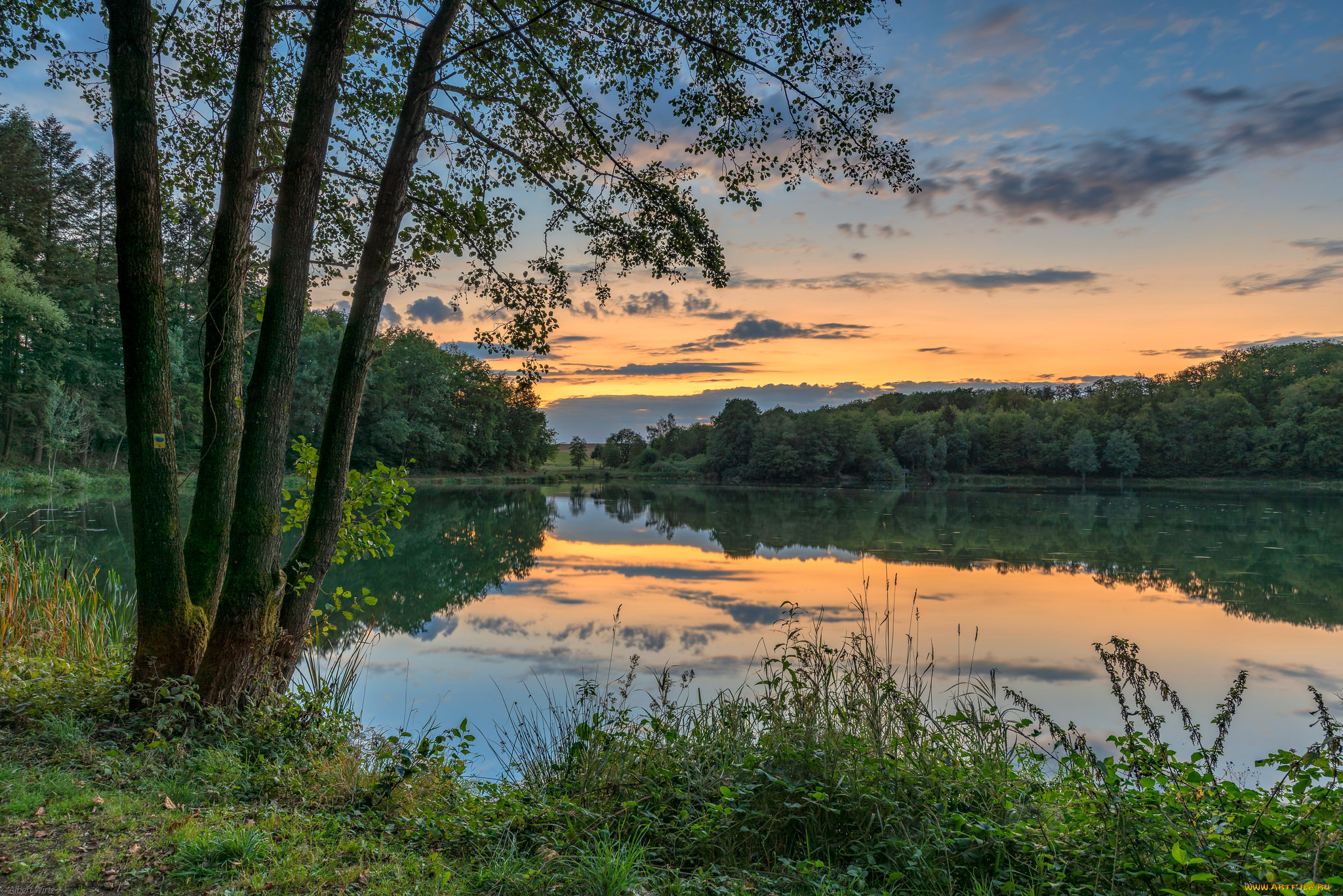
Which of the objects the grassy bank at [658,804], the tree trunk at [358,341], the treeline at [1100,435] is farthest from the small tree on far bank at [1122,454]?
the tree trunk at [358,341]

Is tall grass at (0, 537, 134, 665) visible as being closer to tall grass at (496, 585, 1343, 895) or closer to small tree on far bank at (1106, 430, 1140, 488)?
tall grass at (496, 585, 1343, 895)

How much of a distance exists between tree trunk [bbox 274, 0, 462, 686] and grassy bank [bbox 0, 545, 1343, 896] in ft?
2.59

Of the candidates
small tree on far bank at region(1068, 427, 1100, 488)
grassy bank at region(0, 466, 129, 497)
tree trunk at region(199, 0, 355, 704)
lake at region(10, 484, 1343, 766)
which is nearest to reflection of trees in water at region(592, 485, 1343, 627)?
lake at region(10, 484, 1343, 766)

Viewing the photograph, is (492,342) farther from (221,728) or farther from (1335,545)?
(1335,545)

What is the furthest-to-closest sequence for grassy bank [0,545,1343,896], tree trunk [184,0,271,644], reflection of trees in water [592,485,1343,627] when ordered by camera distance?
reflection of trees in water [592,485,1343,627] → tree trunk [184,0,271,644] → grassy bank [0,545,1343,896]

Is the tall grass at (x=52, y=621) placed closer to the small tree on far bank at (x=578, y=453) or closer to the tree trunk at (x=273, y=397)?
the tree trunk at (x=273, y=397)

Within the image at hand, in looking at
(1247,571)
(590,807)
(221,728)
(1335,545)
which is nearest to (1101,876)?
(590,807)

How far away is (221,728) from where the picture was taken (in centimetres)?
384

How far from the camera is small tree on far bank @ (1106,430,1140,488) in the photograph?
5947 cm

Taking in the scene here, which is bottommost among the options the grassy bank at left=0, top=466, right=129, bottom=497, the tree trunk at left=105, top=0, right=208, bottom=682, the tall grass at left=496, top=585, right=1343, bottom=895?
the tall grass at left=496, top=585, right=1343, bottom=895

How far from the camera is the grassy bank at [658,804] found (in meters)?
2.54

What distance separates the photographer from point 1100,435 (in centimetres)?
6366

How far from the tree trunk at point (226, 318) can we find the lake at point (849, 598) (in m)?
2.70

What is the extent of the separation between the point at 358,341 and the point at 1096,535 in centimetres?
2494
